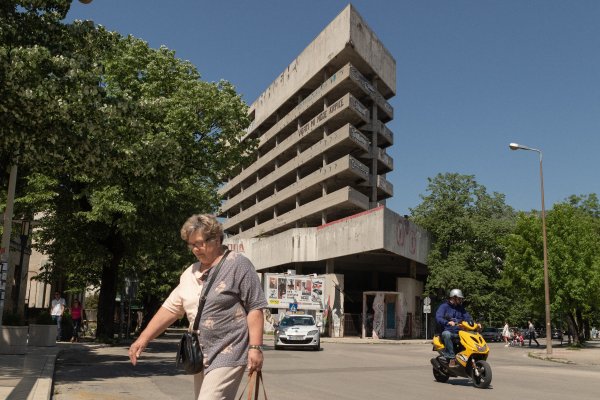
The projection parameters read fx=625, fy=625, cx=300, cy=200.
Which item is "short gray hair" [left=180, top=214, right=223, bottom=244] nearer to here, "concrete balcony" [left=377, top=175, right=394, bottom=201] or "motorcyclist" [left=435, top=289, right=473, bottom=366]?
"motorcyclist" [left=435, top=289, right=473, bottom=366]

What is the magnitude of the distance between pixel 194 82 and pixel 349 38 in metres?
32.4

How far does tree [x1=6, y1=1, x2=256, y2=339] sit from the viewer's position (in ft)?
53.6

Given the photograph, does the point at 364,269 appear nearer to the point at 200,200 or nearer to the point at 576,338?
the point at 576,338

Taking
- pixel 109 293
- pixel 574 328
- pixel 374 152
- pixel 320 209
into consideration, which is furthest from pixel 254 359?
pixel 374 152

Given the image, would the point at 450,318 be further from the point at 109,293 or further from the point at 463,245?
the point at 463,245

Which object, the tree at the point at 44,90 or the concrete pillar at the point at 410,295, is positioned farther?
the concrete pillar at the point at 410,295

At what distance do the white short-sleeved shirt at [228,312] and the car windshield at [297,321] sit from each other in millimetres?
22704

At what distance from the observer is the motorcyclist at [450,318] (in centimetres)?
1220

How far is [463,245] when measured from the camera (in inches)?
1917

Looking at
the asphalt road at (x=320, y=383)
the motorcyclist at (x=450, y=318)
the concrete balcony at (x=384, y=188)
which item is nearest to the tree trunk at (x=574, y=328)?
the concrete balcony at (x=384, y=188)

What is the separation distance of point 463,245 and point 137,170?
3638 centimetres

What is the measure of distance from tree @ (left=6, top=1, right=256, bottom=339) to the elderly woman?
10.8m

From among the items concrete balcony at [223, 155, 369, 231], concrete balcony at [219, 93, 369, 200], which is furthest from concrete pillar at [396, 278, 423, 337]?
concrete balcony at [219, 93, 369, 200]

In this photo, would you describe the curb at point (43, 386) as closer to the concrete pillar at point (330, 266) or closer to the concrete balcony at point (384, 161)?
the concrete pillar at point (330, 266)
